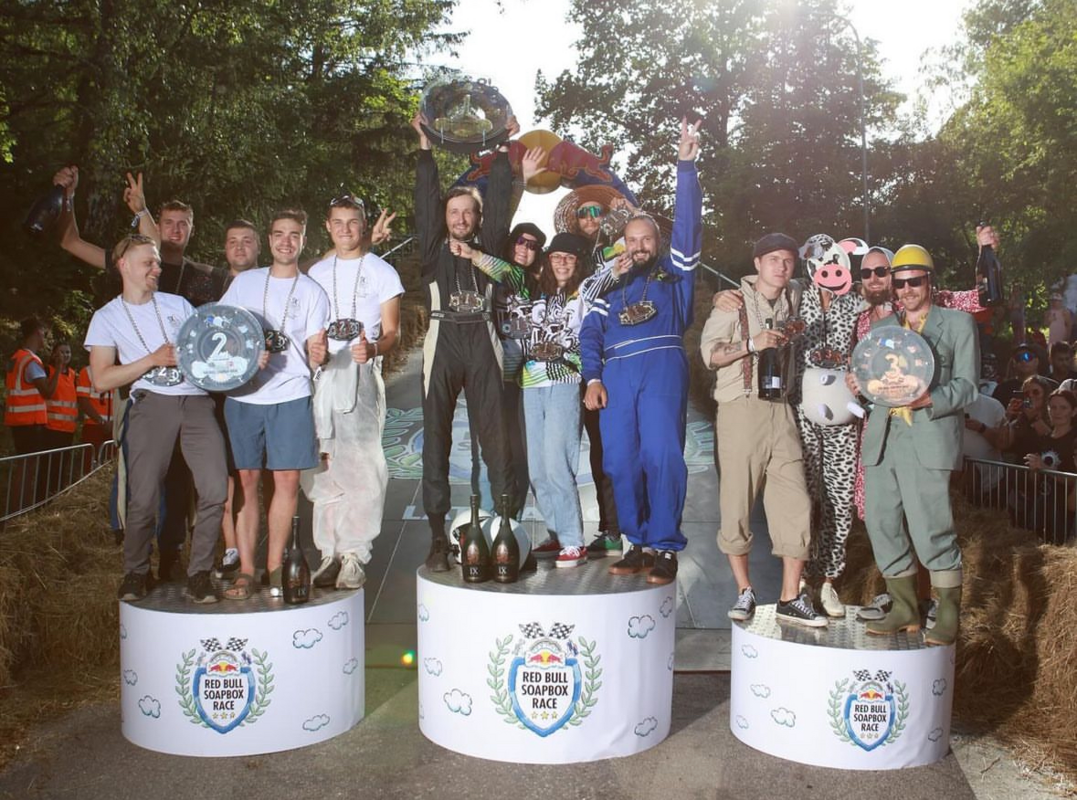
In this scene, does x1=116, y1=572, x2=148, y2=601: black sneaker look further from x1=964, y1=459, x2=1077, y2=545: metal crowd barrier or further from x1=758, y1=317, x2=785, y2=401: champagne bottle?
x1=964, y1=459, x2=1077, y2=545: metal crowd barrier

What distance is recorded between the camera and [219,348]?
5234mm

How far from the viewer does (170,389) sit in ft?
17.5

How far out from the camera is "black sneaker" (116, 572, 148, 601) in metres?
5.30

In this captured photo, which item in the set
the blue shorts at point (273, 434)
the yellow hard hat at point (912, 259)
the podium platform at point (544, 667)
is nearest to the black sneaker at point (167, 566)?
the blue shorts at point (273, 434)

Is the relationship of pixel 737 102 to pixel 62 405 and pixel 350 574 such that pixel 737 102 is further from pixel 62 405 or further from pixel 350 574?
pixel 350 574

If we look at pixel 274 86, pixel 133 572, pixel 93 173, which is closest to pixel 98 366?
pixel 133 572

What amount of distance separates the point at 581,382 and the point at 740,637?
4.95 ft

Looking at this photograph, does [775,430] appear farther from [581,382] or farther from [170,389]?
[170,389]

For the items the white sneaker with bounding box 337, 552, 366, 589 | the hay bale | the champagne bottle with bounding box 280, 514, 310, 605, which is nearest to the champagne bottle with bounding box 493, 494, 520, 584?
the white sneaker with bounding box 337, 552, 366, 589

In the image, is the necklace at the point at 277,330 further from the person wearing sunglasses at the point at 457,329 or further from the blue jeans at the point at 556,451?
the blue jeans at the point at 556,451

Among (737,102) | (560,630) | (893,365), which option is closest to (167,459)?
(560,630)

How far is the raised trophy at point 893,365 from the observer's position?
4953 millimetres

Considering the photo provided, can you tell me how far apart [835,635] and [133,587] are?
3306 mm

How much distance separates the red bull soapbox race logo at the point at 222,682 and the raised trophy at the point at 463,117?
2675 mm
